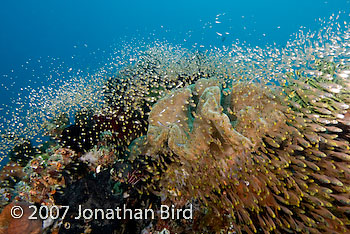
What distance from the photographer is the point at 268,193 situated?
10.3 feet

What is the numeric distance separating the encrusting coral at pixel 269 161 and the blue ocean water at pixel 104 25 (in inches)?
2993

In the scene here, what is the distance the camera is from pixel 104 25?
123562 mm

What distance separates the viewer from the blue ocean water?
8581 centimetres

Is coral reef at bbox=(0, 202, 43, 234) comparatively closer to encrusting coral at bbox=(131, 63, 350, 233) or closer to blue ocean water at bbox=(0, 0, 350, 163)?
encrusting coral at bbox=(131, 63, 350, 233)

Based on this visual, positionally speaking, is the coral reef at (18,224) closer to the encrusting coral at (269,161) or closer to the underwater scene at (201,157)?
the underwater scene at (201,157)

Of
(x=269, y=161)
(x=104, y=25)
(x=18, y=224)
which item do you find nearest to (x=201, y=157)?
(x=269, y=161)

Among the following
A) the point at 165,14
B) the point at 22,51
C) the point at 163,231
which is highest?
the point at 165,14

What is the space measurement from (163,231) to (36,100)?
7.06 meters

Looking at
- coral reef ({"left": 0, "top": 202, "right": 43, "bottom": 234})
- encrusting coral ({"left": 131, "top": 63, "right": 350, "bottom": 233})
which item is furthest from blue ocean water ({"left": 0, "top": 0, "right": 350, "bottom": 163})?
coral reef ({"left": 0, "top": 202, "right": 43, "bottom": 234})

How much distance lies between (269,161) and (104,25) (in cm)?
14280

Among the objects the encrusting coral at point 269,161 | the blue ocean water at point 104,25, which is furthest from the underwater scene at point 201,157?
the blue ocean water at point 104,25

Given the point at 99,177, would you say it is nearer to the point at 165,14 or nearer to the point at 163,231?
the point at 163,231

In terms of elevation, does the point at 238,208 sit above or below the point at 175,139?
below

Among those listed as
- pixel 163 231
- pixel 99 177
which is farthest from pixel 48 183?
pixel 163 231
